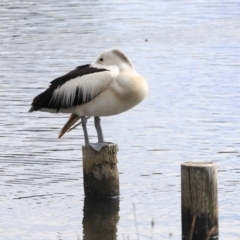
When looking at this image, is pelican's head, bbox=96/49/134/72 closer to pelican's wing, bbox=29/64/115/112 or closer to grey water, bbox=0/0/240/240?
pelican's wing, bbox=29/64/115/112

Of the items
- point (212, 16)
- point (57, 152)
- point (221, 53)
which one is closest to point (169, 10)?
point (212, 16)

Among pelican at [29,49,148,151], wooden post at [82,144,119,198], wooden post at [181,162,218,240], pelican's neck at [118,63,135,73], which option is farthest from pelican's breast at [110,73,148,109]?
wooden post at [181,162,218,240]

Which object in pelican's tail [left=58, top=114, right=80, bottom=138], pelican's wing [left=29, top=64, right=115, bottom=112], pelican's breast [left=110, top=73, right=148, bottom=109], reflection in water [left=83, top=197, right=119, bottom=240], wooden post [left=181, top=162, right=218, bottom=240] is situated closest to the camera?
wooden post [left=181, top=162, right=218, bottom=240]

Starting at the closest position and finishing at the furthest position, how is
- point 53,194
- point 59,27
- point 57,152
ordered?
point 53,194 → point 57,152 → point 59,27

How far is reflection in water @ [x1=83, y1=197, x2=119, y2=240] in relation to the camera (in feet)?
34.5

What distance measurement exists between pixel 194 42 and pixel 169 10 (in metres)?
8.38

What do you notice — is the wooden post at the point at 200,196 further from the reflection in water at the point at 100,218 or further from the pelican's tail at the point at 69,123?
the pelican's tail at the point at 69,123

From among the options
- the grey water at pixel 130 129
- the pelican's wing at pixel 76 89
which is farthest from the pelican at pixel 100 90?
the grey water at pixel 130 129

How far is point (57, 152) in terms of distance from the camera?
1411 cm

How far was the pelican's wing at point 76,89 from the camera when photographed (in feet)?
35.9

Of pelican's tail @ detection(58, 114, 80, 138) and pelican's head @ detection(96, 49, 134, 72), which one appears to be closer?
pelican's head @ detection(96, 49, 134, 72)

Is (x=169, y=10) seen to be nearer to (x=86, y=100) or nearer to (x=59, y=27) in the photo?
(x=59, y=27)

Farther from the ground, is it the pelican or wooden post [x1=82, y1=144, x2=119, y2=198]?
the pelican

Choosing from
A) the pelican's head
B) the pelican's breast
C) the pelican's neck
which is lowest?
the pelican's breast
